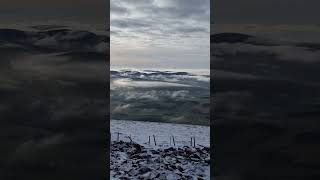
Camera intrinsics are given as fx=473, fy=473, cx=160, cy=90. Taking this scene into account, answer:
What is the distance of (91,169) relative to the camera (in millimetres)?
3348

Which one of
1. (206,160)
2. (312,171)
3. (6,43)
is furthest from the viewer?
(6,43)

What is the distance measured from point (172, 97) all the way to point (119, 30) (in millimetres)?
659

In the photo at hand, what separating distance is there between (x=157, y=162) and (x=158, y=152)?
0.24 feet

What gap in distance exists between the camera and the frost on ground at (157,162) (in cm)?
333

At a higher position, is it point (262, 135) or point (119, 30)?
point (119, 30)

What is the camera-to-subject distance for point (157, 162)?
3.42 meters

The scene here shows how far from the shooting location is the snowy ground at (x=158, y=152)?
3320mm

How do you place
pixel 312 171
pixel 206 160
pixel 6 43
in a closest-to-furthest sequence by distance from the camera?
pixel 312 171 < pixel 206 160 < pixel 6 43

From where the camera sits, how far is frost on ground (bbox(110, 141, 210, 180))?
3.33 m

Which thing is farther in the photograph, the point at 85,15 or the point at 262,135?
the point at 85,15

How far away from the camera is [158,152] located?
3430mm

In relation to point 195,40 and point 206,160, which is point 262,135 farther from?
point 195,40

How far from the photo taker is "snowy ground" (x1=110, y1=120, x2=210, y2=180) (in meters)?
3.32

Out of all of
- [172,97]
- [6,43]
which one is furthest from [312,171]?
[6,43]
